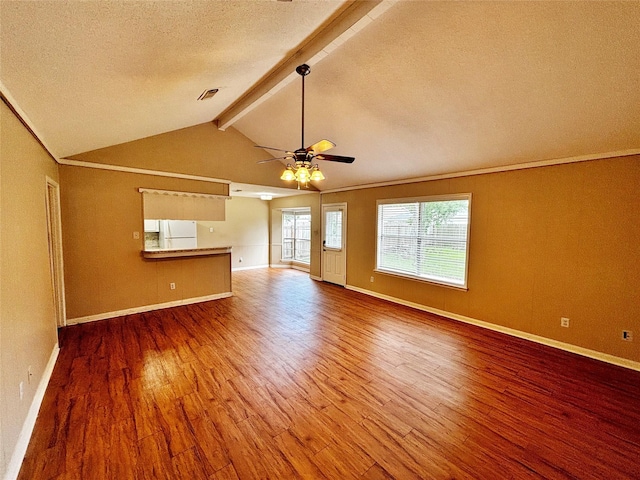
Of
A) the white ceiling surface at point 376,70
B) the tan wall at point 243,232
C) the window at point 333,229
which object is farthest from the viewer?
the tan wall at point 243,232

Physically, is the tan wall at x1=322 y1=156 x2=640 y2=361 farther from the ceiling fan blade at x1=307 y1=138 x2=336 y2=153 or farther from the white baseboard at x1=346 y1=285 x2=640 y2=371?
the ceiling fan blade at x1=307 y1=138 x2=336 y2=153

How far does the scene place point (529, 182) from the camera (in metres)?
3.56

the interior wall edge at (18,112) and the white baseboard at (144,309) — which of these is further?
the white baseboard at (144,309)

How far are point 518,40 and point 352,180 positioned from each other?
3.84m

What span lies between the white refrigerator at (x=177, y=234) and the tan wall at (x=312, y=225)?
3.04 metres

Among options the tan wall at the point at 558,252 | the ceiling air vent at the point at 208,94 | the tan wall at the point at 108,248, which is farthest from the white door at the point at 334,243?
the ceiling air vent at the point at 208,94

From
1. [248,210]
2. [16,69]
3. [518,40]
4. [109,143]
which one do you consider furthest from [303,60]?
[248,210]

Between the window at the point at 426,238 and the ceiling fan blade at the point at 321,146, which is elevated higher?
the ceiling fan blade at the point at 321,146

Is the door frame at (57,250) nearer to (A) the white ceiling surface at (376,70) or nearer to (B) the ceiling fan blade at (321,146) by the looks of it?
(A) the white ceiling surface at (376,70)

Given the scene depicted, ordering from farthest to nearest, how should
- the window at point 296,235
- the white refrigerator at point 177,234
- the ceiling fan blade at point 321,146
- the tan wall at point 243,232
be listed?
the window at point 296,235 → the tan wall at point 243,232 → the white refrigerator at point 177,234 → the ceiling fan blade at point 321,146

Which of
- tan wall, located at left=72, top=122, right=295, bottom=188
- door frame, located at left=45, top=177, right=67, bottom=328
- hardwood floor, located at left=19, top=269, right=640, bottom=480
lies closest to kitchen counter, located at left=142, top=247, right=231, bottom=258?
door frame, located at left=45, top=177, right=67, bottom=328

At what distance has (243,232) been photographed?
8664 mm

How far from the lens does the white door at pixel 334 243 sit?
648 cm

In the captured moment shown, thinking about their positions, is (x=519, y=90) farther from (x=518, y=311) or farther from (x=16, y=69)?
(x=16, y=69)
